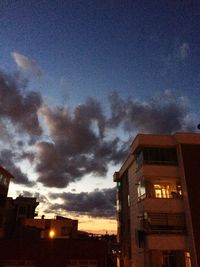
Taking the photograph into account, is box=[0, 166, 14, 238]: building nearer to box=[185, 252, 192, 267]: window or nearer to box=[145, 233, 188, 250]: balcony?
box=[145, 233, 188, 250]: balcony

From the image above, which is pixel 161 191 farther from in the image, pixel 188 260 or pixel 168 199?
pixel 188 260

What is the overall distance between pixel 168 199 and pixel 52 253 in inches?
547

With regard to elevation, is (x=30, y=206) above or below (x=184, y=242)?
above

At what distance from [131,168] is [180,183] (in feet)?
36.9

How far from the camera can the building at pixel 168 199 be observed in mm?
26234

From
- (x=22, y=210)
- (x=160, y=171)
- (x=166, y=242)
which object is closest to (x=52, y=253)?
(x=166, y=242)

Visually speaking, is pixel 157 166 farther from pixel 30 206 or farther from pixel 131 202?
pixel 30 206

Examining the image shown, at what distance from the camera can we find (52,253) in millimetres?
24094

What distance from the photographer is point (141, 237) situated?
27953 millimetres

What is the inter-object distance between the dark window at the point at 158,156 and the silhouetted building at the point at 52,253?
1143cm

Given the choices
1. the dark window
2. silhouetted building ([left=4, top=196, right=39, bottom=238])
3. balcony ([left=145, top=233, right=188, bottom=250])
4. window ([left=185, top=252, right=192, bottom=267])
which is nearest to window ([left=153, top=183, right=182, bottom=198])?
the dark window

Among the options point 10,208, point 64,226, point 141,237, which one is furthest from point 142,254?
point 10,208

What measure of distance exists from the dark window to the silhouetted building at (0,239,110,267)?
37.5 feet

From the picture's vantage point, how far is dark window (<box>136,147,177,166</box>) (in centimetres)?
3005
